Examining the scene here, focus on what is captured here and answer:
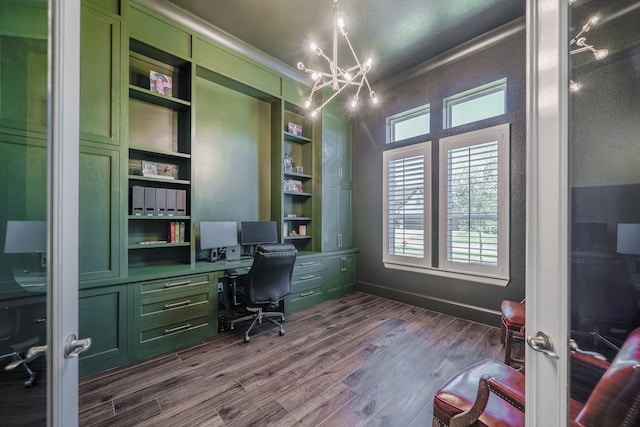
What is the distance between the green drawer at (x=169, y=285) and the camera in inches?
93.5

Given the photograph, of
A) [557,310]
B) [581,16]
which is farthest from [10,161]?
[581,16]

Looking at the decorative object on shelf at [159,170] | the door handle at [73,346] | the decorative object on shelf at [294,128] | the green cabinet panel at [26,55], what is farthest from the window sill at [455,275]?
the green cabinet panel at [26,55]

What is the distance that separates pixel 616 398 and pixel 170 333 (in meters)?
3.00

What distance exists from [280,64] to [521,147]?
3247 millimetres

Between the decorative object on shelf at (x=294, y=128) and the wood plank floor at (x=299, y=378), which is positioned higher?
the decorative object on shelf at (x=294, y=128)

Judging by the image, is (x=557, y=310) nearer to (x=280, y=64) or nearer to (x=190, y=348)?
(x=190, y=348)

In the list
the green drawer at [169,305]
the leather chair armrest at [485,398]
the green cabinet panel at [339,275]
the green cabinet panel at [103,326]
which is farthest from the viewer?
the green cabinet panel at [339,275]

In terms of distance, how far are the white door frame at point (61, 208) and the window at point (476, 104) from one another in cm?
380

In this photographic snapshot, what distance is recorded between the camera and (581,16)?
953mm

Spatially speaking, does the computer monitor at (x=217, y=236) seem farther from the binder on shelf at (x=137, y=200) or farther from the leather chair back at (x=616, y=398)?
the leather chair back at (x=616, y=398)

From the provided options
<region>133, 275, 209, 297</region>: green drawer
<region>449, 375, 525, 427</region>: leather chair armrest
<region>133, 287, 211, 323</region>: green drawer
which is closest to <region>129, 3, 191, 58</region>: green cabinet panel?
<region>133, 275, 209, 297</region>: green drawer

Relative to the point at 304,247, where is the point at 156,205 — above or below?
above

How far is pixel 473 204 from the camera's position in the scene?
3.26 meters

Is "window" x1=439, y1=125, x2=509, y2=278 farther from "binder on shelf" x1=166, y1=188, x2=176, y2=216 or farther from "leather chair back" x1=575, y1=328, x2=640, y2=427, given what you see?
"binder on shelf" x1=166, y1=188, x2=176, y2=216
